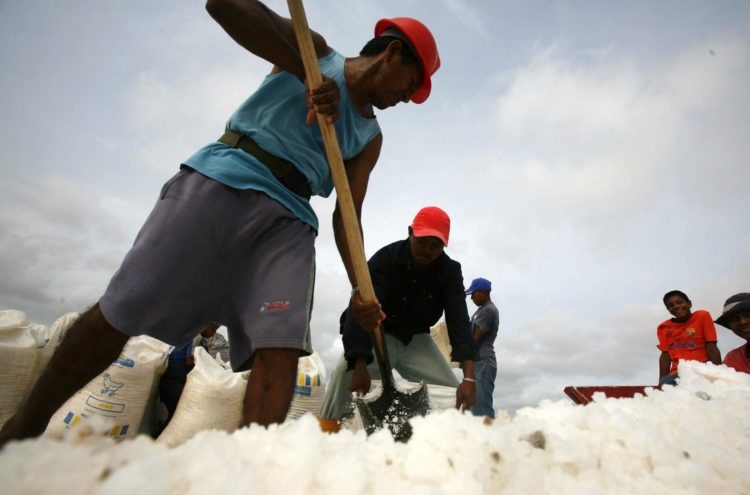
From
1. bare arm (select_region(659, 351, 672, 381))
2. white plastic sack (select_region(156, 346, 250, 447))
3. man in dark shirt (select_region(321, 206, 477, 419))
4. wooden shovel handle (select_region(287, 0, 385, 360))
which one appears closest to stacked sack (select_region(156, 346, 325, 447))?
white plastic sack (select_region(156, 346, 250, 447))

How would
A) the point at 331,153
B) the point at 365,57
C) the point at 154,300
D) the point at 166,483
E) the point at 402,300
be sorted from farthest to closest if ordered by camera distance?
the point at 402,300 < the point at 365,57 < the point at 331,153 < the point at 154,300 < the point at 166,483

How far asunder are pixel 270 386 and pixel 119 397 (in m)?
1.94

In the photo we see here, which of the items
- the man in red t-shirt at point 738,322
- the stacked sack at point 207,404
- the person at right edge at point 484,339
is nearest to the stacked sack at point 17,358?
the stacked sack at point 207,404

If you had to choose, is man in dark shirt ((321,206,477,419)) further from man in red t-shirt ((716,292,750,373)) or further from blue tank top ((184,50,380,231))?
man in red t-shirt ((716,292,750,373))

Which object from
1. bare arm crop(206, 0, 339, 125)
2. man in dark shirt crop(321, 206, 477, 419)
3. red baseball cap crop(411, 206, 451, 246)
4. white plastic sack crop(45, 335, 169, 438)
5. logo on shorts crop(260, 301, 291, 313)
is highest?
red baseball cap crop(411, 206, 451, 246)

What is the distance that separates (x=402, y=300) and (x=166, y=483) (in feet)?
7.62

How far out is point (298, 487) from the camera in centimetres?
33

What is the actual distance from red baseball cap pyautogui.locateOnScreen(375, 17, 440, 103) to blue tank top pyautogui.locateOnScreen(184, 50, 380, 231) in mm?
253

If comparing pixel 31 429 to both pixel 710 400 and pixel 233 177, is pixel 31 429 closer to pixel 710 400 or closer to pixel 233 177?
pixel 233 177

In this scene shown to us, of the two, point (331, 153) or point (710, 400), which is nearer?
point (710, 400)

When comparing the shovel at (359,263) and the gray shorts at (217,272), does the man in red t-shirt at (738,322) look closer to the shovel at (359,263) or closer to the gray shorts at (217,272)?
the shovel at (359,263)

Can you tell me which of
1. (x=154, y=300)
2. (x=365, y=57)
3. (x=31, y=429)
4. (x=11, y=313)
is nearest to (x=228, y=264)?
(x=154, y=300)

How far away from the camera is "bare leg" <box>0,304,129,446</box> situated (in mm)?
940

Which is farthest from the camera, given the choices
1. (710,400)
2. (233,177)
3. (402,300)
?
(402,300)
